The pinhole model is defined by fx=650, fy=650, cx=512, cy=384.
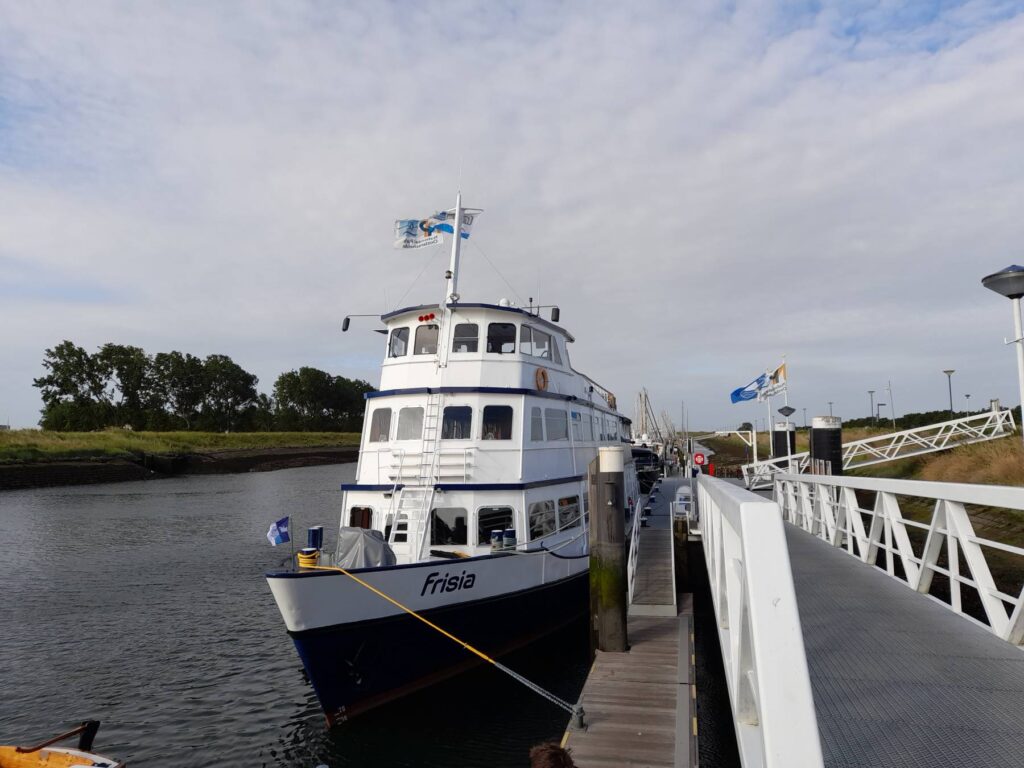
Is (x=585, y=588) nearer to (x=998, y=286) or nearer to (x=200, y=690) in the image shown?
(x=200, y=690)

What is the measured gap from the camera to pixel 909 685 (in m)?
4.70

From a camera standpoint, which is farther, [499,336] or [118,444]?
[118,444]

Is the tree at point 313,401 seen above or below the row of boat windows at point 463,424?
above

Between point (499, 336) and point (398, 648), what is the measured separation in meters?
6.87

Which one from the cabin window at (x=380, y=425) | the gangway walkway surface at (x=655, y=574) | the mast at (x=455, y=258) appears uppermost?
the mast at (x=455, y=258)

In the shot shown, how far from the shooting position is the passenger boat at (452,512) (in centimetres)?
982

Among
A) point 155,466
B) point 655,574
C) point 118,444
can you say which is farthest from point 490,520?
point 118,444

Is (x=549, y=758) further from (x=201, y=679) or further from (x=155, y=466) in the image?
(x=155, y=466)

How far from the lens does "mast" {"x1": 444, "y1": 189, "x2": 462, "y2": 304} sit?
1479cm

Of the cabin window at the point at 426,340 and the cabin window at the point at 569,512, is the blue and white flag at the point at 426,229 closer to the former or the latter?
the cabin window at the point at 426,340

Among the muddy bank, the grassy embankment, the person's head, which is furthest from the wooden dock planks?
the grassy embankment

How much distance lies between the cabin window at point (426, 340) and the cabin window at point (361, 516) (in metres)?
3.63

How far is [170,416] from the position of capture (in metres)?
108

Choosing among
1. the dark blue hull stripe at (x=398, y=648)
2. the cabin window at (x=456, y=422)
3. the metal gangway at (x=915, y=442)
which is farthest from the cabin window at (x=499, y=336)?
the metal gangway at (x=915, y=442)
